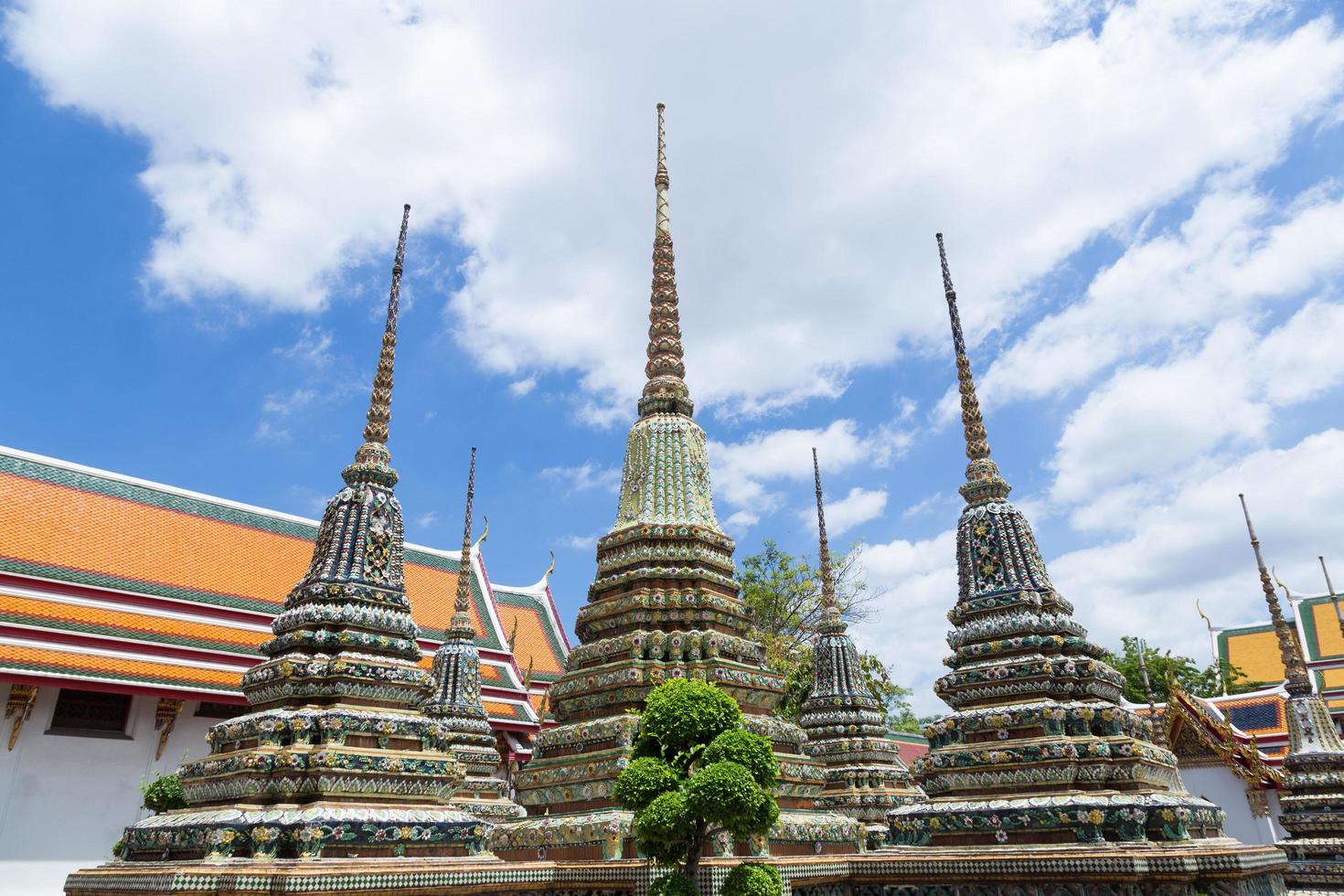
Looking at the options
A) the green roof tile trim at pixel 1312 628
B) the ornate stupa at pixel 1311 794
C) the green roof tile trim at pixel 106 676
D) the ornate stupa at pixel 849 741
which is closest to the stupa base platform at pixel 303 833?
the ornate stupa at pixel 849 741

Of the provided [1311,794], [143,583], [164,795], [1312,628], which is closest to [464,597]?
[164,795]

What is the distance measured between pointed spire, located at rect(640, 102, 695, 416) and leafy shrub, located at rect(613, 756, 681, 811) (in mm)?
6338

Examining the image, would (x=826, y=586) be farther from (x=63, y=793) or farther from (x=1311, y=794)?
(x=63, y=793)

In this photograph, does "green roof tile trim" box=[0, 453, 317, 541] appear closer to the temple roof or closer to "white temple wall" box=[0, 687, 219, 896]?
the temple roof

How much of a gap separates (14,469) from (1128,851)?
23056 mm

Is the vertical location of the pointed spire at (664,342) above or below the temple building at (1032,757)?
above

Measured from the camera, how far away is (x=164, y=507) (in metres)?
22.0

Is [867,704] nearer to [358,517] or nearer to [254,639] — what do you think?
[358,517]

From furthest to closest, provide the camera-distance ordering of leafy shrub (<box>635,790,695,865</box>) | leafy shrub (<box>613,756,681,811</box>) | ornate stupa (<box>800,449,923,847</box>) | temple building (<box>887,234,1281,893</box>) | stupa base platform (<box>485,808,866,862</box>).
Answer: ornate stupa (<box>800,449,923,847</box>), stupa base platform (<box>485,808,866,862</box>), temple building (<box>887,234,1281,893</box>), leafy shrub (<box>613,756,681,811</box>), leafy shrub (<box>635,790,695,865</box>)

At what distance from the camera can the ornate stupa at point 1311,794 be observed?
1422cm

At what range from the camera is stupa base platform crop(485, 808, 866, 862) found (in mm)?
8578

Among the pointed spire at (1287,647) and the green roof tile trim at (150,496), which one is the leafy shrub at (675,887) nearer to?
the pointed spire at (1287,647)

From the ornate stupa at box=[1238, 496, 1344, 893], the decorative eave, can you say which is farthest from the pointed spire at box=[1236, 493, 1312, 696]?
the decorative eave

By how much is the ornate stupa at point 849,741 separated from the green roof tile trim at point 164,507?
10.4 metres
